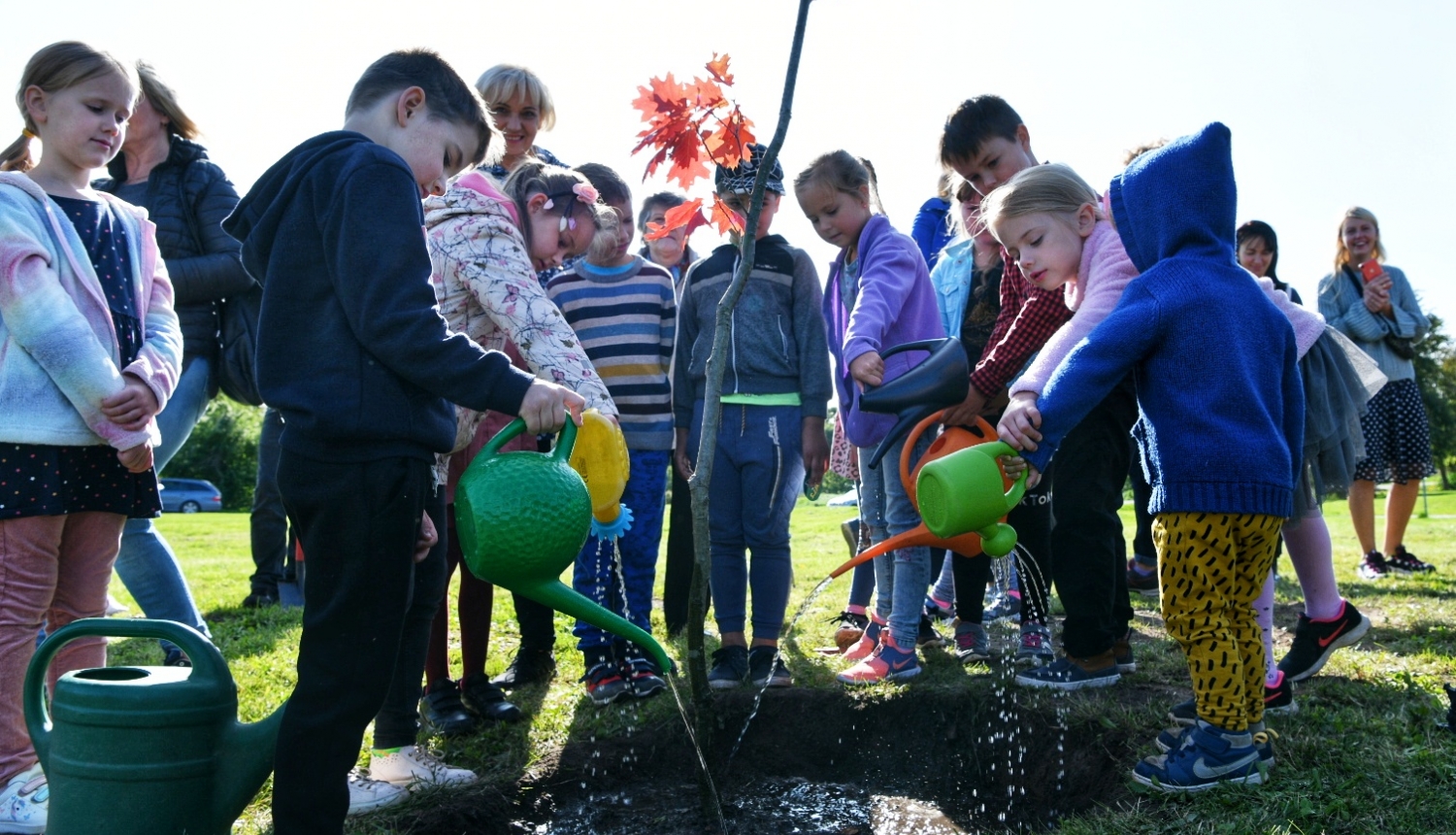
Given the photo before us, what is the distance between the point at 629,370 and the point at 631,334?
0.13 metres

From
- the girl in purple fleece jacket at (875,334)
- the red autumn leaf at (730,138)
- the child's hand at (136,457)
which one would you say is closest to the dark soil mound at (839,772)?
the girl in purple fleece jacket at (875,334)

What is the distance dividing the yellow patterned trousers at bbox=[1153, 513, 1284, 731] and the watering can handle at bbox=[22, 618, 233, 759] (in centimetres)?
195

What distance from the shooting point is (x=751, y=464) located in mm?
3459

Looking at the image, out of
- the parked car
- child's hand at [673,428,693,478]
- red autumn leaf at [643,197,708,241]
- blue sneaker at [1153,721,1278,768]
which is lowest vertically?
the parked car

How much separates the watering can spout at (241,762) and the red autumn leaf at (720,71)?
1765 millimetres

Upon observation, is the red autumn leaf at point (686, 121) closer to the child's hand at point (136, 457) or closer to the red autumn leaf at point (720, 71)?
the red autumn leaf at point (720, 71)

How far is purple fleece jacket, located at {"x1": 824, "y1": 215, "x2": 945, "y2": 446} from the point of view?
127 inches

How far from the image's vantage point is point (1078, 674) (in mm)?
2928

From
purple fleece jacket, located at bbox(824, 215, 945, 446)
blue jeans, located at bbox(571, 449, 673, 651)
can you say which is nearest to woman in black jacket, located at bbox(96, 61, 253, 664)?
blue jeans, located at bbox(571, 449, 673, 651)

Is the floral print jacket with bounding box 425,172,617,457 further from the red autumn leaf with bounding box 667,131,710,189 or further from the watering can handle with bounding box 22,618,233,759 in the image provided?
the watering can handle with bounding box 22,618,233,759

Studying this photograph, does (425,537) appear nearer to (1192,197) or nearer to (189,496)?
(1192,197)

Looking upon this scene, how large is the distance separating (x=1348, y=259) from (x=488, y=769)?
592cm

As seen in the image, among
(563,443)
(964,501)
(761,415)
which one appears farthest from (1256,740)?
(761,415)

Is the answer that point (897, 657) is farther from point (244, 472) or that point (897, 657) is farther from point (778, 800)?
point (244, 472)
